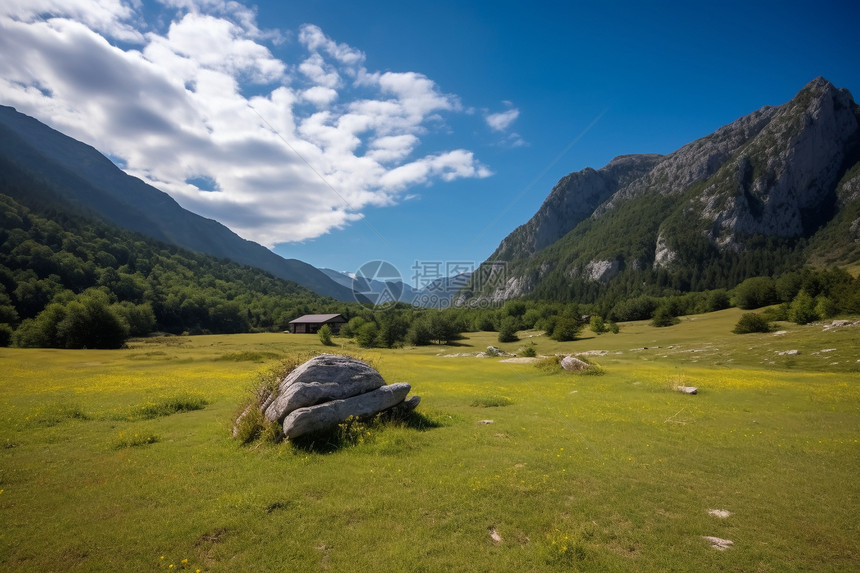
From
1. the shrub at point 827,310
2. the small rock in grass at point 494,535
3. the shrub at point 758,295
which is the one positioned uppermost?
the shrub at point 758,295

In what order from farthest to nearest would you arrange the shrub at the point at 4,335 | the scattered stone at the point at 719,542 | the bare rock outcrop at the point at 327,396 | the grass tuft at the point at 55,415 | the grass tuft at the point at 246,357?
1. the shrub at the point at 4,335
2. the grass tuft at the point at 246,357
3. the grass tuft at the point at 55,415
4. the bare rock outcrop at the point at 327,396
5. the scattered stone at the point at 719,542

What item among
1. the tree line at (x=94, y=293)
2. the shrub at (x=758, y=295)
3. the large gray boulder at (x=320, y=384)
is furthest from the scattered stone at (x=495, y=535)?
the shrub at (x=758, y=295)

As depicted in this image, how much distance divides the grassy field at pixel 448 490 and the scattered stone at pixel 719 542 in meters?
0.20

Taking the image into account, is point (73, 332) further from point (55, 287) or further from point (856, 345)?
point (856, 345)

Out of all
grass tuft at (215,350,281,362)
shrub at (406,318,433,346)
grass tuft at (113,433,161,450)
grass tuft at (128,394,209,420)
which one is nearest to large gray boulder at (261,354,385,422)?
grass tuft at (113,433,161,450)

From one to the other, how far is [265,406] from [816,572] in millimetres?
17426

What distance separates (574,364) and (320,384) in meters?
28.5

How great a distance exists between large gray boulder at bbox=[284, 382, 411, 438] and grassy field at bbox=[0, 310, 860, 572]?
0.86 m

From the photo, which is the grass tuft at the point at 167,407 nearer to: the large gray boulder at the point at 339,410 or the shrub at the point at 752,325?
the large gray boulder at the point at 339,410

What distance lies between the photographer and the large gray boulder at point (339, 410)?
13.5 meters

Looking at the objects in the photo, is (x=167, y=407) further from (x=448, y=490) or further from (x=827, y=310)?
(x=827, y=310)

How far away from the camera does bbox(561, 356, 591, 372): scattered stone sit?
115 feet

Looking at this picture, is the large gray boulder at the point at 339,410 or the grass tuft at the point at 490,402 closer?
the large gray boulder at the point at 339,410

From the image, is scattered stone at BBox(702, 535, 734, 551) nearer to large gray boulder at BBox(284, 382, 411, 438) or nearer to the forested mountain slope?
Result: large gray boulder at BBox(284, 382, 411, 438)
